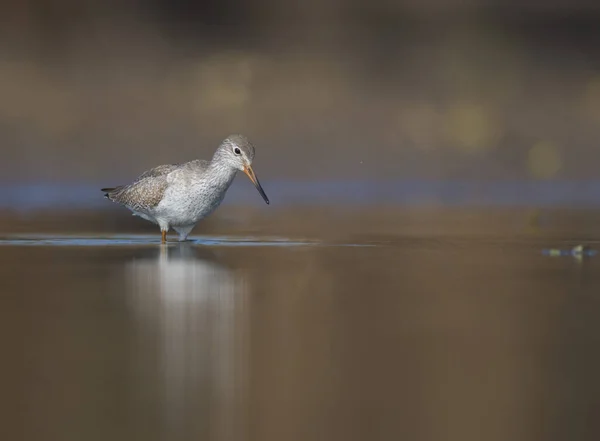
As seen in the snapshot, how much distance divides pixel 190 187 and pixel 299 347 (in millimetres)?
5991

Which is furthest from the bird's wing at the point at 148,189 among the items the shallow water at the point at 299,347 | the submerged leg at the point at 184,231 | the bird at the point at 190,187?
the shallow water at the point at 299,347

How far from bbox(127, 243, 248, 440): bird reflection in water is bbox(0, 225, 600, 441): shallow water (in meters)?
0.02

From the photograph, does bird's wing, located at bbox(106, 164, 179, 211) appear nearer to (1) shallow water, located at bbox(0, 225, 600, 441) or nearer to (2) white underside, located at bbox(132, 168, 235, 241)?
(2) white underside, located at bbox(132, 168, 235, 241)

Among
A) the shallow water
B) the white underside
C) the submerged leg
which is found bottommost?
the shallow water

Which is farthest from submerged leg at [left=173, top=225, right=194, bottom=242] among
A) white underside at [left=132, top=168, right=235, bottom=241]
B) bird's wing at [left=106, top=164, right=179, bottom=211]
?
bird's wing at [left=106, top=164, right=179, bottom=211]

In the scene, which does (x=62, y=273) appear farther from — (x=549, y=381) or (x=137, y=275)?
(x=549, y=381)

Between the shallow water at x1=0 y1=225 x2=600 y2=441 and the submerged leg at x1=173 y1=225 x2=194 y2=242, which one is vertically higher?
the submerged leg at x1=173 y1=225 x2=194 y2=242

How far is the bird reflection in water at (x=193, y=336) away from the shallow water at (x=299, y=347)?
0.6 inches

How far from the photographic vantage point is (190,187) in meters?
12.7

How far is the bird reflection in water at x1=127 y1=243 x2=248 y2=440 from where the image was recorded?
18.0 ft

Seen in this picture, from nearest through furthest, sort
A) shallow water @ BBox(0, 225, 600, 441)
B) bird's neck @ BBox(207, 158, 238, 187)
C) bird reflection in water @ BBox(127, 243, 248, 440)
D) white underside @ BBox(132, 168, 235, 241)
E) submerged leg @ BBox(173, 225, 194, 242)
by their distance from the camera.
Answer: shallow water @ BBox(0, 225, 600, 441) < bird reflection in water @ BBox(127, 243, 248, 440) < white underside @ BBox(132, 168, 235, 241) < bird's neck @ BBox(207, 158, 238, 187) < submerged leg @ BBox(173, 225, 194, 242)

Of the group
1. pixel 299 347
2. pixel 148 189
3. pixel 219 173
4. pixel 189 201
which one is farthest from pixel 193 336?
pixel 148 189

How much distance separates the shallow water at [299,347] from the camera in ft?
17.6

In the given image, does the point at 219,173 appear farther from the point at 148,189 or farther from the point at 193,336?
the point at 193,336
